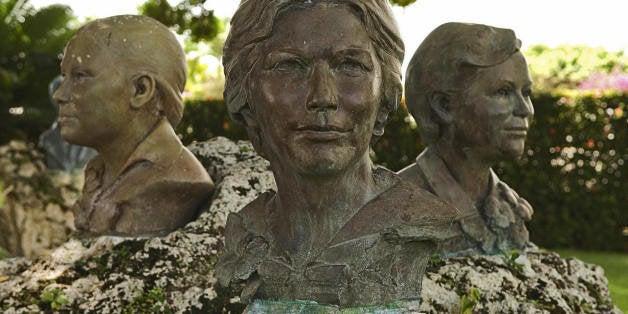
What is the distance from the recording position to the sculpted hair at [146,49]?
488 centimetres

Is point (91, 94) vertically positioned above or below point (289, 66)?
below

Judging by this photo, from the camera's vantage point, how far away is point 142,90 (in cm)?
500

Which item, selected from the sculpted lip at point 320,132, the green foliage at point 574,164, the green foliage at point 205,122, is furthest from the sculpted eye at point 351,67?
the green foliage at point 574,164

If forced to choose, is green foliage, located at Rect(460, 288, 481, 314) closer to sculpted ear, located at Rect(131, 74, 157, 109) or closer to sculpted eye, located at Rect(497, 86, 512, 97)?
sculpted eye, located at Rect(497, 86, 512, 97)

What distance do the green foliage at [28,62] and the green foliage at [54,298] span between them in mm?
7504

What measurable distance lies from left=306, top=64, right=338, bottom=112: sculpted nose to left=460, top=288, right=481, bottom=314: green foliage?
1234mm

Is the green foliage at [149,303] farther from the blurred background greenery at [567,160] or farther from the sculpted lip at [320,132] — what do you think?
the blurred background greenery at [567,160]

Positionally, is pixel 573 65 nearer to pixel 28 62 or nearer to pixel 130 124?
pixel 28 62

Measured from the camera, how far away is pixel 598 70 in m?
16.1

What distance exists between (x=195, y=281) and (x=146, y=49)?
1.70 metres

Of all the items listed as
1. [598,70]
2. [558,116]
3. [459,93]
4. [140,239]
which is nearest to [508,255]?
[459,93]

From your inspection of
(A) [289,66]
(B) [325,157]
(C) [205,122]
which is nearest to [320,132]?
(B) [325,157]

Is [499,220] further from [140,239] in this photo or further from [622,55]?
[622,55]

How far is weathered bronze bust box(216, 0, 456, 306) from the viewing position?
9.29 feet
